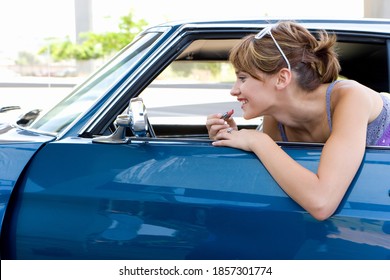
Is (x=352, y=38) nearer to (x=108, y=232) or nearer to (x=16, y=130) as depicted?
(x=108, y=232)

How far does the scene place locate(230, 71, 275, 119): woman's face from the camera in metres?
2.01

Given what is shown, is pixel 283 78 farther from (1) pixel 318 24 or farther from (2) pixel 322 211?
(2) pixel 322 211

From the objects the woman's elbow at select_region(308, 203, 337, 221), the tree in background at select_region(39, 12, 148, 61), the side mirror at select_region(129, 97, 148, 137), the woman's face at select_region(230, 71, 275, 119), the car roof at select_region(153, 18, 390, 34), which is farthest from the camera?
the tree in background at select_region(39, 12, 148, 61)

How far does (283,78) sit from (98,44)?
97.9ft

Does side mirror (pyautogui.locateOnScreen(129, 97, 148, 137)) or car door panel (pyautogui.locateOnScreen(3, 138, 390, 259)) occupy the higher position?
side mirror (pyautogui.locateOnScreen(129, 97, 148, 137))

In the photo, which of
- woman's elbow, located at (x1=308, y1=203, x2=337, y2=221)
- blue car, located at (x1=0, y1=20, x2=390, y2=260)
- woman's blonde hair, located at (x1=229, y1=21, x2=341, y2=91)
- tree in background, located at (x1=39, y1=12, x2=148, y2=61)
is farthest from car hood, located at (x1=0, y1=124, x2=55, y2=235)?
tree in background, located at (x1=39, y1=12, x2=148, y2=61)

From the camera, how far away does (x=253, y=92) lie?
2.03 meters

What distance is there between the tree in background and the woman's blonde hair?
26020 millimetres

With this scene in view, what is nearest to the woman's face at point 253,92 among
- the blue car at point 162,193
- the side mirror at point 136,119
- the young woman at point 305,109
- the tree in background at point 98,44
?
the young woman at point 305,109

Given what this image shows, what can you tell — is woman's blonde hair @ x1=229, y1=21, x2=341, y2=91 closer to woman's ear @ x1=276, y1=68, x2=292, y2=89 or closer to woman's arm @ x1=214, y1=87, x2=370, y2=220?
woman's ear @ x1=276, y1=68, x2=292, y2=89

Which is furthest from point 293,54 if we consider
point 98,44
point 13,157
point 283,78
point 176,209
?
point 98,44

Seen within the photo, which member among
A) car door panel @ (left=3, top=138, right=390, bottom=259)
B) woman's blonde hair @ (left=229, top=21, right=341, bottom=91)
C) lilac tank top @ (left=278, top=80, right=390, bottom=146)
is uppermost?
woman's blonde hair @ (left=229, top=21, right=341, bottom=91)

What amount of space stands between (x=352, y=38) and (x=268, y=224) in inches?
32.1

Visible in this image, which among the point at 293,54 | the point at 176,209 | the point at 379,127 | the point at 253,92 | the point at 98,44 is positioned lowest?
the point at 98,44
